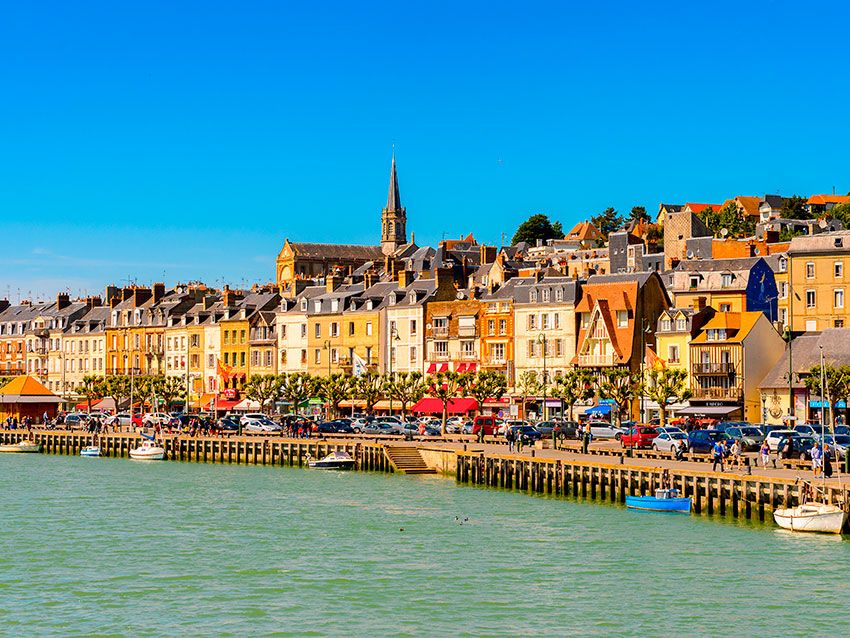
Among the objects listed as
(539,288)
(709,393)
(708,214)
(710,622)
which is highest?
(708,214)

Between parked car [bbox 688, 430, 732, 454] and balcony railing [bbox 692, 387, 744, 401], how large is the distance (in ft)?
84.5

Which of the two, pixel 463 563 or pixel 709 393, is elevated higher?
pixel 709 393

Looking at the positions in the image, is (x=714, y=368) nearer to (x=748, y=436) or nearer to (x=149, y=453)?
(x=748, y=436)

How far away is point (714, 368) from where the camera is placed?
105 meters

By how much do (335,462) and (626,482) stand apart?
88.7 ft

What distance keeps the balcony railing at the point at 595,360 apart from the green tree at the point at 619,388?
216 centimetres

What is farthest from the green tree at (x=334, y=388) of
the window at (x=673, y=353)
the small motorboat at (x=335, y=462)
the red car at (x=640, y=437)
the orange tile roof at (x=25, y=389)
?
the red car at (x=640, y=437)

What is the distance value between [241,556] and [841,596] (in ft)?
67.7

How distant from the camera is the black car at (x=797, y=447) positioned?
70.4 metres

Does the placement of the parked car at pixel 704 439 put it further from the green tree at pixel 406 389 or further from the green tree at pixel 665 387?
the green tree at pixel 406 389

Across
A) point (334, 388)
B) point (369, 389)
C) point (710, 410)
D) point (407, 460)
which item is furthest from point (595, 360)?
point (407, 460)

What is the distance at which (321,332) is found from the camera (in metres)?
136

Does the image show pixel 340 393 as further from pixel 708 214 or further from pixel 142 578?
pixel 708 214

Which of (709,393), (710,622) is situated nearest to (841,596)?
(710,622)
